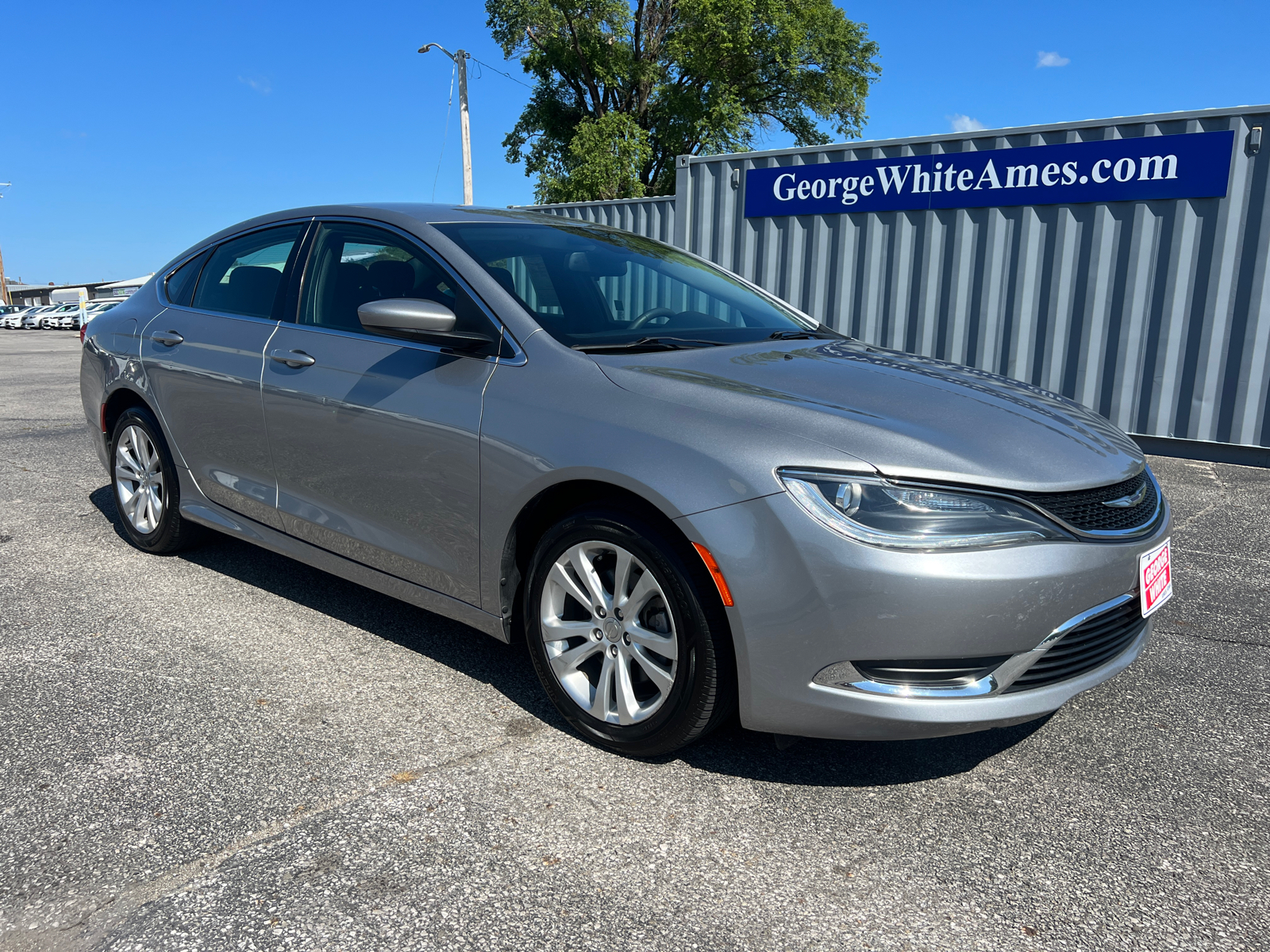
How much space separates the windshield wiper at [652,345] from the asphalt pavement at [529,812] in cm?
117

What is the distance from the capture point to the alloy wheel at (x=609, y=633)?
2.63 m

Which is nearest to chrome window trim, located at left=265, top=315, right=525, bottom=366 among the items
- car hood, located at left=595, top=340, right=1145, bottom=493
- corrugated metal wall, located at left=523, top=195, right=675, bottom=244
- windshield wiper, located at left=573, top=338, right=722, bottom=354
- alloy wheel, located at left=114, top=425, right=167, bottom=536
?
windshield wiper, located at left=573, top=338, right=722, bottom=354

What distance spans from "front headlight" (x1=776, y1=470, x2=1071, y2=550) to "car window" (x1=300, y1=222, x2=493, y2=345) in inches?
55.8

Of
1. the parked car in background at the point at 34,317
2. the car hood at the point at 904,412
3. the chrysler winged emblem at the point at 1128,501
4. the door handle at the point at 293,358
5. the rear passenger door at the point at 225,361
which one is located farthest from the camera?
the parked car in background at the point at 34,317

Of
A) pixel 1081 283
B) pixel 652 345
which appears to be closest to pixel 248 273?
pixel 652 345

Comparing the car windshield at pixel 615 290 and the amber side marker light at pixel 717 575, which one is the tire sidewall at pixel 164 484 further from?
the amber side marker light at pixel 717 575

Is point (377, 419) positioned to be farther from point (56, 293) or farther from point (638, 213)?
point (56, 293)

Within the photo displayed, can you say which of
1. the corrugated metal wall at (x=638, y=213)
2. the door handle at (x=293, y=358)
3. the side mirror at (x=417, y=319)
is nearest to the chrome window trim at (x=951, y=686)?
the side mirror at (x=417, y=319)

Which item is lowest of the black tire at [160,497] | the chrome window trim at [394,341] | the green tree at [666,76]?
the black tire at [160,497]

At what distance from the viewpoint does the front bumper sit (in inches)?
89.9

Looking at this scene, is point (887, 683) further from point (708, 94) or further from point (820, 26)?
point (820, 26)

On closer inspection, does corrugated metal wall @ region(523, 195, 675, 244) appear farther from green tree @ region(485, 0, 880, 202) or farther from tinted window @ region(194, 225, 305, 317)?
green tree @ region(485, 0, 880, 202)

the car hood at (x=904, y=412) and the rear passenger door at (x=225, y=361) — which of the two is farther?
the rear passenger door at (x=225, y=361)

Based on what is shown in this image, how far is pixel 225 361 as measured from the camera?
3.95 metres
